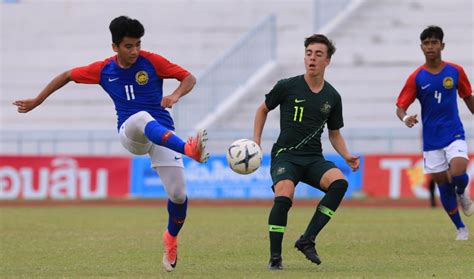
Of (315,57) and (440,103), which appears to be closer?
(315,57)

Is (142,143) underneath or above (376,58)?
underneath

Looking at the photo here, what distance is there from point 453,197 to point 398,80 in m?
17.8

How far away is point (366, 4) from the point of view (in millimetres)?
33156

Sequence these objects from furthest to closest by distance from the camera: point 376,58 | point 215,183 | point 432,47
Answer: point 376,58
point 215,183
point 432,47

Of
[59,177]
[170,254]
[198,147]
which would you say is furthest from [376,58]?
[198,147]

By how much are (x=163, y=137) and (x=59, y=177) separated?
1785 centimetres

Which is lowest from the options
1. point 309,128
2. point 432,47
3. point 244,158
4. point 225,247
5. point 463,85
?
point 225,247

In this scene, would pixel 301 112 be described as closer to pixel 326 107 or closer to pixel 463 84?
Answer: pixel 326 107

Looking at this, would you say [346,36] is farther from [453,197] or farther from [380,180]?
[453,197]

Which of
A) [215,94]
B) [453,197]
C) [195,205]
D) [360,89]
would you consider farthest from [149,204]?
[453,197]

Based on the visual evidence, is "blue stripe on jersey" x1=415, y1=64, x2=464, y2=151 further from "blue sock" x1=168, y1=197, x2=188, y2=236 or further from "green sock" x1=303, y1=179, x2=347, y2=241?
"blue sock" x1=168, y1=197, x2=188, y2=236

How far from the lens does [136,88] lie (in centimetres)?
1045

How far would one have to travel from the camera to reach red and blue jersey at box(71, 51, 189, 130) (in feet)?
34.3

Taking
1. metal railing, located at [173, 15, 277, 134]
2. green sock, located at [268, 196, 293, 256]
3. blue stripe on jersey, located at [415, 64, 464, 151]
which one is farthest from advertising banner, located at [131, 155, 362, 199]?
green sock, located at [268, 196, 293, 256]
